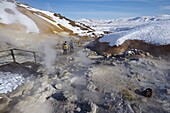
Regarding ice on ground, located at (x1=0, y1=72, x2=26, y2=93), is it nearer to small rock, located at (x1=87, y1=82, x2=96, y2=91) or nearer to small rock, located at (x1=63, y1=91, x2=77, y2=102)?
small rock, located at (x1=63, y1=91, x2=77, y2=102)

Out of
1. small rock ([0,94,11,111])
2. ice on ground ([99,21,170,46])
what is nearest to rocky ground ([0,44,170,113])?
small rock ([0,94,11,111])

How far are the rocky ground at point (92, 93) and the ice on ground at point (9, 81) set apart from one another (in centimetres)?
50

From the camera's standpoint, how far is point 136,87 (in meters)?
11.0

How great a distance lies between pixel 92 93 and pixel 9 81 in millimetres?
4491

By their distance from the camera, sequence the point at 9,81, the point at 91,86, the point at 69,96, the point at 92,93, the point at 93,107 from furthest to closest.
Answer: the point at 9,81
the point at 91,86
the point at 92,93
the point at 69,96
the point at 93,107

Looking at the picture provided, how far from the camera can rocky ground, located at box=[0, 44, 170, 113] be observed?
28.1 feet

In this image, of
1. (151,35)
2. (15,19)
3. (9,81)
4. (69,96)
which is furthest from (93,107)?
(15,19)

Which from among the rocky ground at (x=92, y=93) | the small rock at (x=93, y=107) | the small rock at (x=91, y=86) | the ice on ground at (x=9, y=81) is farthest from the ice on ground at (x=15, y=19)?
the small rock at (x=93, y=107)

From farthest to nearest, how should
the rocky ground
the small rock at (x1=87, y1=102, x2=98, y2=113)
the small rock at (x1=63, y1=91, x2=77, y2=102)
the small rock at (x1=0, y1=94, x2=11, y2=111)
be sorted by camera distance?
1. the small rock at (x1=63, y1=91, x2=77, y2=102)
2. the rocky ground
3. the small rock at (x1=87, y1=102, x2=98, y2=113)
4. the small rock at (x1=0, y1=94, x2=11, y2=111)

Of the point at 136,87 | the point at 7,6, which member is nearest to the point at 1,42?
the point at 136,87

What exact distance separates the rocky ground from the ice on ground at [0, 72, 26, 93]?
501mm

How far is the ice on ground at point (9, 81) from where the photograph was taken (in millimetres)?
9980

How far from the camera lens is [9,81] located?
10.8 m

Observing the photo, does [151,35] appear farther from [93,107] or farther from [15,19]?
[15,19]
